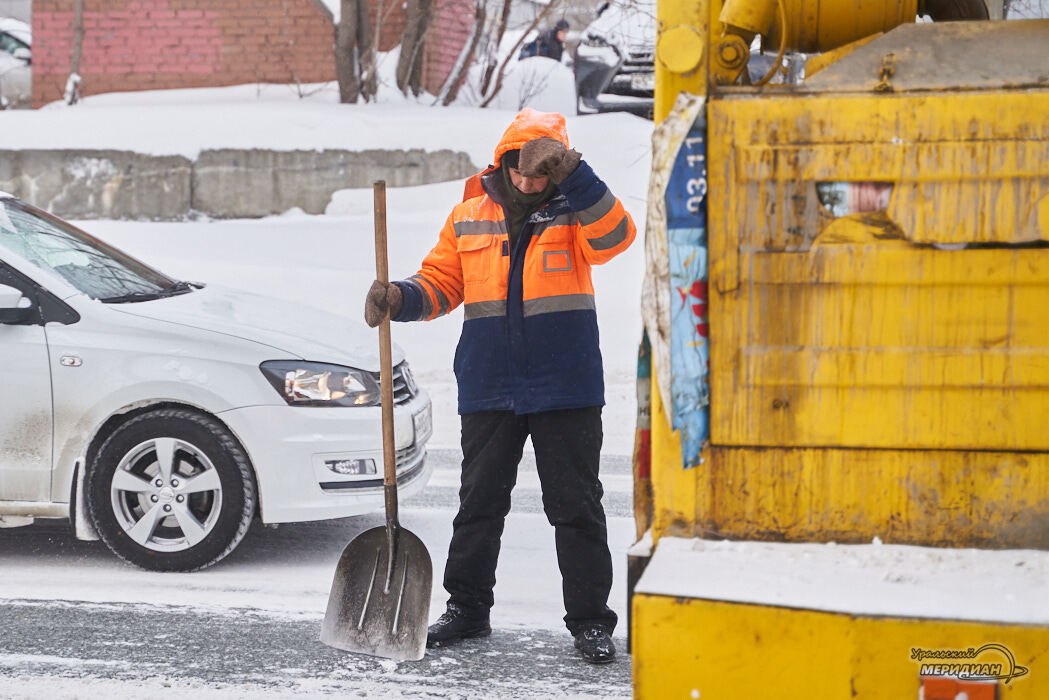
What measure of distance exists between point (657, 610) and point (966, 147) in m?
1.06

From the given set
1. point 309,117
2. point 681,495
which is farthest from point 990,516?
point 309,117

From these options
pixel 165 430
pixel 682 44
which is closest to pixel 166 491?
pixel 165 430

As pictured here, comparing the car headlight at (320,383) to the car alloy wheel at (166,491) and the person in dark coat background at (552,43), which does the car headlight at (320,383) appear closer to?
the car alloy wheel at (166,491)

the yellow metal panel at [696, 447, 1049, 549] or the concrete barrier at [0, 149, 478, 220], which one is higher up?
the concrete barrier at [0, 149, 478, 220]

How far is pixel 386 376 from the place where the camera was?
4.49m

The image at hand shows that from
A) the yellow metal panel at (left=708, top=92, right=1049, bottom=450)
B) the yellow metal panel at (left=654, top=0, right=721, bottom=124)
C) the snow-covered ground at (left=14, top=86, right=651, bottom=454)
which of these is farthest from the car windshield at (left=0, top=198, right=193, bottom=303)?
the snow-covered ground at (left=14, top=86, right=651, bottom=454)

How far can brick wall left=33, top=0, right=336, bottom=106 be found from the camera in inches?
644

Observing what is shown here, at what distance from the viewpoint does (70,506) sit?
218 inches

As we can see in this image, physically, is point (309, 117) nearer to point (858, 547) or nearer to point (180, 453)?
point (180, 453)

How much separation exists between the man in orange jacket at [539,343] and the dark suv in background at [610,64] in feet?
29.9

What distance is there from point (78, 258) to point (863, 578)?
4.47 meters

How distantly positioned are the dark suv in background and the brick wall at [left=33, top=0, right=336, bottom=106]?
3196mm

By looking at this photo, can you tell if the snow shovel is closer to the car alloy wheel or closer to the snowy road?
the snowy road

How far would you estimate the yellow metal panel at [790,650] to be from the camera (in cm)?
235
